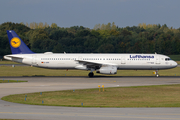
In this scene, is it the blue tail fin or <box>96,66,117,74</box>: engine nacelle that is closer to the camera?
<box>96,66,117,74</box>: engine nacelle

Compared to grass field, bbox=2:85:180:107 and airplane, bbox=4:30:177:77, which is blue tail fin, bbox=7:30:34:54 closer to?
airplane, bbox=4:30:177:77

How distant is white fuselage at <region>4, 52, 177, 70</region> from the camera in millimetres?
44938

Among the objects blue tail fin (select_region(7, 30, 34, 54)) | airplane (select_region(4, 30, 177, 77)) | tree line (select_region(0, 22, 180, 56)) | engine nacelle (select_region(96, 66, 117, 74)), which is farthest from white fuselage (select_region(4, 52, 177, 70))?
tree line (select_region(0, 22, 180, 56))

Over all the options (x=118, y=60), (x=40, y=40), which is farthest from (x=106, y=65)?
(x=40, y=40)

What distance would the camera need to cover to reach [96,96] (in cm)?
2327

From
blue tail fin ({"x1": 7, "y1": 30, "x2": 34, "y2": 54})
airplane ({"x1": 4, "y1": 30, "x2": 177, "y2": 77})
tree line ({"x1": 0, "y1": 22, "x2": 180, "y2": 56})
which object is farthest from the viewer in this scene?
tree line ({"x1": 0, "y1": 22, "x2": 180, "y2": 56})

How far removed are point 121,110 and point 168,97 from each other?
7.43m

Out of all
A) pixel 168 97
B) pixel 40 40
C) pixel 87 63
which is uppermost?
pixel 40 40

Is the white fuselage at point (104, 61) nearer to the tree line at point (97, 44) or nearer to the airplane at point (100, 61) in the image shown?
the airplane at point (100, 61)

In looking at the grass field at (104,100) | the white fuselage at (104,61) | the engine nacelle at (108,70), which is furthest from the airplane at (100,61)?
the grass field at (104,100)

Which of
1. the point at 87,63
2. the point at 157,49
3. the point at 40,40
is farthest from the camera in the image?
the point at 40,40

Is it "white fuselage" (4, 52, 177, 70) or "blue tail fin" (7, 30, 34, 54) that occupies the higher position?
"blue tail fin" (7, 30, 34, 54)

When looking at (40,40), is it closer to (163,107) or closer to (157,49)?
(157,49)

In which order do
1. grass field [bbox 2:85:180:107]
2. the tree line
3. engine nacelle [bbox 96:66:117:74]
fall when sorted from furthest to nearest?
the tree line
engine nacelle [bbox 96:66:117:74]
grass field [bbox 2:85:180:107]
